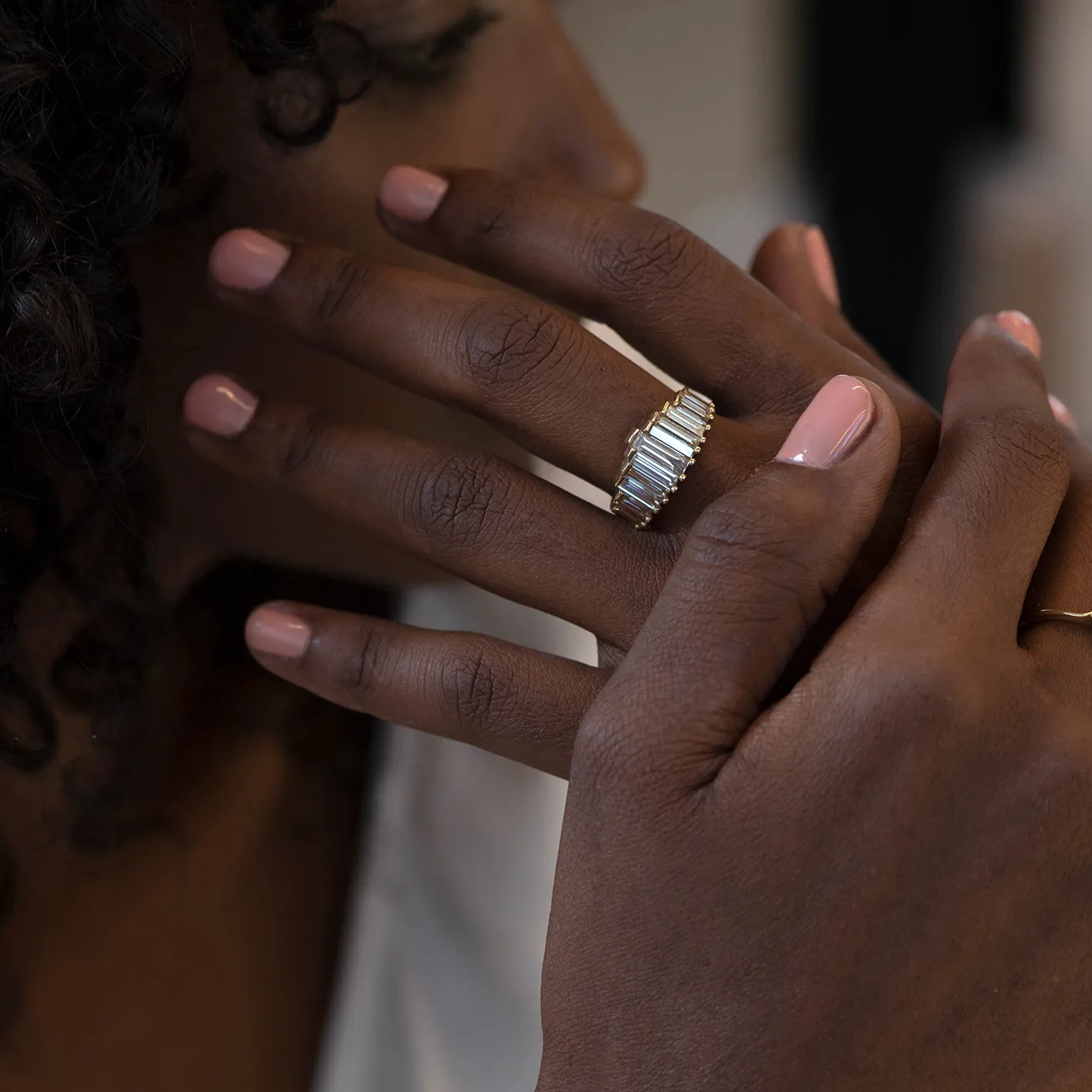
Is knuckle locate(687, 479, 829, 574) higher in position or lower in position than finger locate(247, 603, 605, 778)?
higher

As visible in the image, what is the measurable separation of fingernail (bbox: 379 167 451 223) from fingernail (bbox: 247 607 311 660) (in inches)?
10.4

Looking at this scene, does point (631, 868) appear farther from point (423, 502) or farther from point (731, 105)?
point (731, 105)

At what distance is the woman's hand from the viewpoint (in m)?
0.51

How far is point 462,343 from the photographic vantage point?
25.9 inches

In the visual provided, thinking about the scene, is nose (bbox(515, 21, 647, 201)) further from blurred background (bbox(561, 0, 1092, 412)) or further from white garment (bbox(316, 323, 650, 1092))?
blurred background (bbox(561, 0, 1092, 412))

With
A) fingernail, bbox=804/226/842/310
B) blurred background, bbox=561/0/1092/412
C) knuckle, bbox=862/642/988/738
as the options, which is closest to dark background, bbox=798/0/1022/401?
blurred background, bbox=561/0/1092/412

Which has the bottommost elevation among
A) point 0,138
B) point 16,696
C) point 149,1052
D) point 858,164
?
point 149,1052

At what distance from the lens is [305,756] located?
94cm

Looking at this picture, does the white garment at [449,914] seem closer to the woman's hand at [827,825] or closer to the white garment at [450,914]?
the white garment at [450,914]

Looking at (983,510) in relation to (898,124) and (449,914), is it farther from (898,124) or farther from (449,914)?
(898,124)

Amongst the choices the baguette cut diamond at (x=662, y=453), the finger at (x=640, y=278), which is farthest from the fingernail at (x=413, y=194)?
the baguette cut diamond at (x=662, y=453)

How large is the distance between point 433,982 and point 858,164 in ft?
5.17

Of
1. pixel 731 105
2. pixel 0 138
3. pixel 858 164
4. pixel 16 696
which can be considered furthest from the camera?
pixel 731 105

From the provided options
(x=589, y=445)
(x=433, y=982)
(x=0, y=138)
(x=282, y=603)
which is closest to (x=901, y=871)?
(x=589, y=445)
